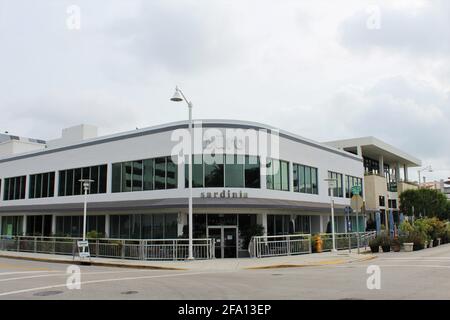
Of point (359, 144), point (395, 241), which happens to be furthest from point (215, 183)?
point (359, 144)

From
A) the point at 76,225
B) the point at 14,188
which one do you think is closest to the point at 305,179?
→ the point at 76,225

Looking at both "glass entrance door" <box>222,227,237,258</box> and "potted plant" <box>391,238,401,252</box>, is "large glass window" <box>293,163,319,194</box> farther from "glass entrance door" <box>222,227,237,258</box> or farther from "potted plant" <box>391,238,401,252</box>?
"potted plant" <box>391,238,401,252</box>

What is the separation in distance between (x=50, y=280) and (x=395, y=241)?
21.7 meters

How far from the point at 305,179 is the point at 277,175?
185 inches

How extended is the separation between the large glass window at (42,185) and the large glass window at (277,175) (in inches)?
702

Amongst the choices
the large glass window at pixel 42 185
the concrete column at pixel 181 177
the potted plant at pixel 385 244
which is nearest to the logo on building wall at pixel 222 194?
the concrete column at pixel 181 177

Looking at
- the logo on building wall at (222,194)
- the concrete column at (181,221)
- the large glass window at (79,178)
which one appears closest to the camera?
the logo on building wall at (222,194)

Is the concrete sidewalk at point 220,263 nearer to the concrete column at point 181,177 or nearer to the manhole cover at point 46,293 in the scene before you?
the concrete column at point 181,177

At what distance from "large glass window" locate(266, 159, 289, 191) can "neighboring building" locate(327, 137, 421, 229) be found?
581 inches

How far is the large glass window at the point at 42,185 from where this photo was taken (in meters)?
36.8

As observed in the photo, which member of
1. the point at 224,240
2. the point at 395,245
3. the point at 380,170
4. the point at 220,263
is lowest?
the point at 220,263

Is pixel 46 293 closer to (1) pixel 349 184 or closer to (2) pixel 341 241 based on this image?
(2) pixel 341 241

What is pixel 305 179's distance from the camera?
3438cm
